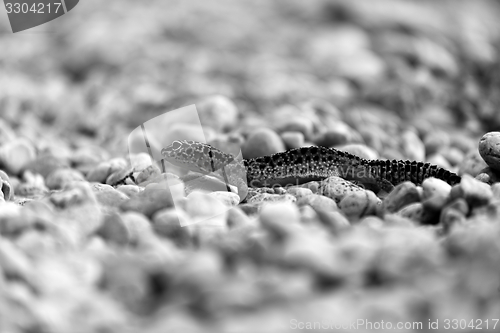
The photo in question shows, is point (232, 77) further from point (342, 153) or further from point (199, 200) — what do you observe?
point (199, 200)

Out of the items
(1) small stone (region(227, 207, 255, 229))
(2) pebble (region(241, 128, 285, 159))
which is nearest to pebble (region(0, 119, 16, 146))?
(2) pebble (region(241, 128, 285, 159))

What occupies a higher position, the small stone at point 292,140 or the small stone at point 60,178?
the small stone at point 60,178

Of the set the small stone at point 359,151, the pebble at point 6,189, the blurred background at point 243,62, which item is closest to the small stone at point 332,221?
the small stone at point 359,151

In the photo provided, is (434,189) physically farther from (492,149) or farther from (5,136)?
(5,136)

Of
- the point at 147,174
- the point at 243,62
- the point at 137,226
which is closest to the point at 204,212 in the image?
the point at 137,226

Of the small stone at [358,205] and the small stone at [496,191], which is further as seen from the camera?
the small stone at [358,205]

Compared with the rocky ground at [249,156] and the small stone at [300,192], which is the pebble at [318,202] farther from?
the small stone at [300,192]
